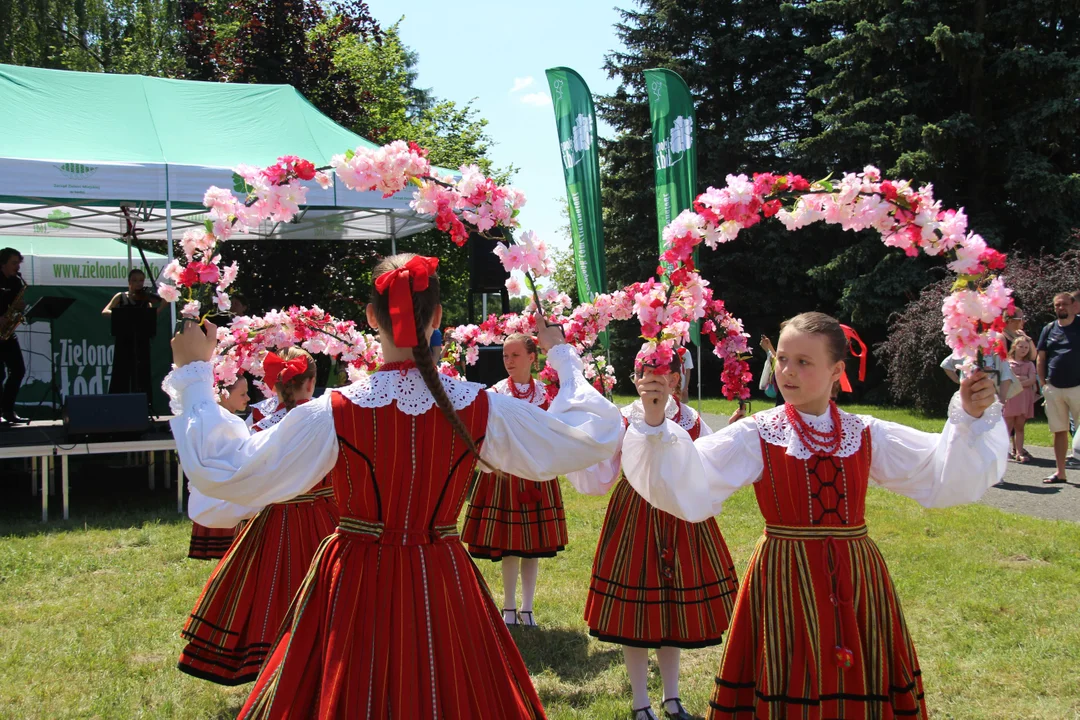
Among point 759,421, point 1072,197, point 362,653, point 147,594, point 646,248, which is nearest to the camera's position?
point 362,653

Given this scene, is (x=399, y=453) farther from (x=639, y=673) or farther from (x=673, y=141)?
(x=673, y=141)

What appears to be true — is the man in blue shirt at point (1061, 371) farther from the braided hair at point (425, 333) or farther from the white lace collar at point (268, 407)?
the braided hair at point (425, 333)

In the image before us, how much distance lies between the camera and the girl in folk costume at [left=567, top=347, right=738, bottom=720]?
12.5 ft

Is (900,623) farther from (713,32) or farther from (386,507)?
(713,32)

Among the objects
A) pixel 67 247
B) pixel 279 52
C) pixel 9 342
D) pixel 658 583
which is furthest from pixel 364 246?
pixel 658 583

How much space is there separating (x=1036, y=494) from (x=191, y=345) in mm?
8284

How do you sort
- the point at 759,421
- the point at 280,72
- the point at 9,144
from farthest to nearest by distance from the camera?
the point at 280,72, the point at 9,144, the point at 759,421

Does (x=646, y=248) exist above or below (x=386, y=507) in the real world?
above

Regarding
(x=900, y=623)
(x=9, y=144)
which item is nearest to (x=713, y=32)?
(x=9, y=144)

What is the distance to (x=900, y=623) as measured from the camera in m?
2.72

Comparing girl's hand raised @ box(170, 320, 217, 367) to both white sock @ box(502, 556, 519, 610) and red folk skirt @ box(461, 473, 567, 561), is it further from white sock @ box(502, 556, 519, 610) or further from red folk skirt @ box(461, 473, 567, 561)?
white sock @ box(502, 556, 519, 610)

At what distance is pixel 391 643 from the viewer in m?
2.16

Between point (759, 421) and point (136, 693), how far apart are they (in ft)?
10.9

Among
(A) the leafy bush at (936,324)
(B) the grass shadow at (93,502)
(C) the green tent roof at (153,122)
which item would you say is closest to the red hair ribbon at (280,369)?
(B) the grass shadow at (93,502)
